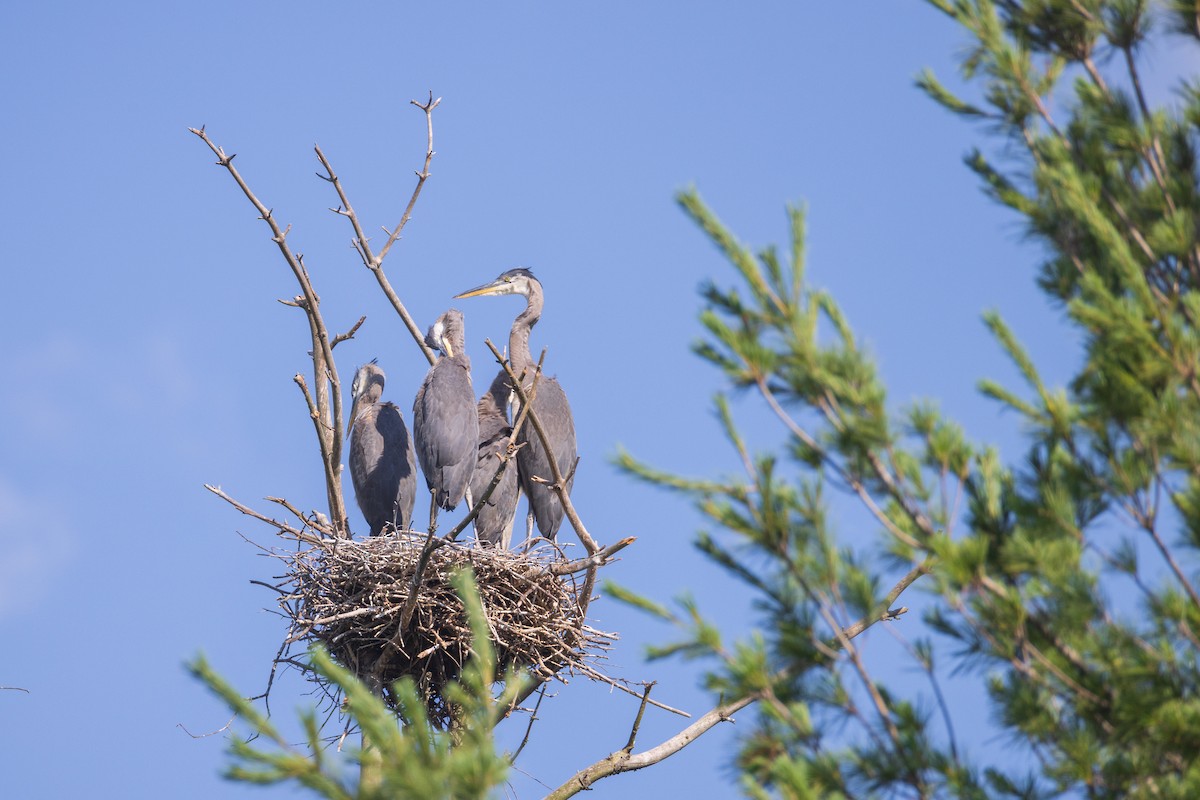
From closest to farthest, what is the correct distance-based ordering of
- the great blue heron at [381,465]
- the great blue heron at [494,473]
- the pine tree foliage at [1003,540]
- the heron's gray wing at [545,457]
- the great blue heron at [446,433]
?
the pine tree foliage at [1003,540] < the great blue heron at [446,433] < the great blue heron at [494,473] < the heron's gray wing at [545,457] < the great blue heron at [381,465]

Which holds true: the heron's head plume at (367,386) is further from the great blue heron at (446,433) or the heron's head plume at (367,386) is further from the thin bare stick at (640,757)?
the thin bare stick at (640,757)

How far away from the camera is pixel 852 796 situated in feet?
11.8

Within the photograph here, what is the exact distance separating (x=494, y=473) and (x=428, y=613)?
60.4 inches

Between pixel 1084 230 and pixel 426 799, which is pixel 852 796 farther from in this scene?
pixel 1084 230

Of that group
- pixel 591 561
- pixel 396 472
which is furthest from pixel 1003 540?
pixel 396 472

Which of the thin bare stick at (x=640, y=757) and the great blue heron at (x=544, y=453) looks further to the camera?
the great blue heron at (x=544, y=453)

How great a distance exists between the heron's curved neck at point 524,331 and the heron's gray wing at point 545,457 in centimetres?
62

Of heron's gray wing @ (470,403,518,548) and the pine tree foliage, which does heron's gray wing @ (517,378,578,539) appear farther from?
the pine tree foliage

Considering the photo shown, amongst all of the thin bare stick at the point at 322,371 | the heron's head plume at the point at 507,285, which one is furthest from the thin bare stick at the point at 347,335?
the heron's head plume at the point at 507,285

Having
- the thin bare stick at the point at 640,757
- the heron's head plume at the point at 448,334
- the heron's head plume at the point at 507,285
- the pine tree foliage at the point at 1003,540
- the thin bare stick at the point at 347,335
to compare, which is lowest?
the pine tree foliage at the point at 1003,540

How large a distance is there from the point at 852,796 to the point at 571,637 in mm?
3751

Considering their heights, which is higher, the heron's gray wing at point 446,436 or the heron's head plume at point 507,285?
the heron's head plume at point 507,285

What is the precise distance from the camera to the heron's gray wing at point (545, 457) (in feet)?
27.6

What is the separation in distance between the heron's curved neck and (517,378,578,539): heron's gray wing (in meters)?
0.62
